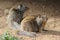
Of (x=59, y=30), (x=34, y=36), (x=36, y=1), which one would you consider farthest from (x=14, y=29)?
(x=36, y=1)

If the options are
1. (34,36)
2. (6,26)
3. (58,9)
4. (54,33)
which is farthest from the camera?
(58,9)

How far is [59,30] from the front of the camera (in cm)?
781

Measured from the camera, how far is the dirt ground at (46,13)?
7224mm

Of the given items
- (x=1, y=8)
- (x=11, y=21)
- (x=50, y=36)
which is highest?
(x=1, y=8)

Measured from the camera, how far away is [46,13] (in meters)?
10.2

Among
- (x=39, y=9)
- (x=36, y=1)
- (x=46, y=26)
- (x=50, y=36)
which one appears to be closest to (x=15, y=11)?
(x=46, y=26)

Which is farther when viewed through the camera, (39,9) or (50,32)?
(39,9)

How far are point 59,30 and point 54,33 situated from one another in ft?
1.20

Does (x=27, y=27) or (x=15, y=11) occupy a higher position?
(x=15, y=11)

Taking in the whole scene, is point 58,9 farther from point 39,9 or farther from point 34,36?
point 34,36

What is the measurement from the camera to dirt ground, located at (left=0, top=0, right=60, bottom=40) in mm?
7224

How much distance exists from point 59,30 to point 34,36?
1.11 m

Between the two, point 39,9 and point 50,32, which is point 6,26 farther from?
point 39,9

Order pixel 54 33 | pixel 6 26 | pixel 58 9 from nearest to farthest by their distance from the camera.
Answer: pixel 54 33, pixel 6 26, pixel 58 9
